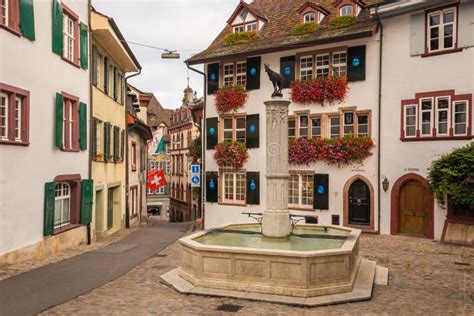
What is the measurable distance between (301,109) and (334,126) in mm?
1739

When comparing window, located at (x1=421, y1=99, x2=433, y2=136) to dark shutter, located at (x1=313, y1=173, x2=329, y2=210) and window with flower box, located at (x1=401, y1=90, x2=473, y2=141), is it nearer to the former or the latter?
window with flower box, located at (x1=401, y1=90, x2=473, y2=141)

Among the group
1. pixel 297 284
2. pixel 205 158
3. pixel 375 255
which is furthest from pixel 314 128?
pixel 297 284

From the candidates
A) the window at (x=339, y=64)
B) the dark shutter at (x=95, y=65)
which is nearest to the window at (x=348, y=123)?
the window at (x=339, y=64)

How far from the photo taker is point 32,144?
1376 cm

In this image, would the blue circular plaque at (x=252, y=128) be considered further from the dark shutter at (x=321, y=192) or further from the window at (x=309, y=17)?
the window at (x=309, y=17)

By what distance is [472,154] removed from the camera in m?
16.3

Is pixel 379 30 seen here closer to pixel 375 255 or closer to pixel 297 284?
pixel 375 255

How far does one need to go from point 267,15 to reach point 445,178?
43.5 feet

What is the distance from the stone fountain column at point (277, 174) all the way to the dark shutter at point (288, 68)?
33.3 feet

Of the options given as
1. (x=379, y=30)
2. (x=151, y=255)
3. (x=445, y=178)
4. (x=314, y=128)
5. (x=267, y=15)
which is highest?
(x=267, y=15)

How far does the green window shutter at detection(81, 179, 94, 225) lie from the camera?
17766 millimetres

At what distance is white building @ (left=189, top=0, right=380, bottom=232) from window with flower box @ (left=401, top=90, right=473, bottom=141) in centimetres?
148

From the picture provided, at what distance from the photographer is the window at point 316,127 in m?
21.5

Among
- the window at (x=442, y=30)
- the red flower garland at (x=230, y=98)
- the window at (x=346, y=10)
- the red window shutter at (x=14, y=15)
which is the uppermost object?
the window at (x=346, y=10)
